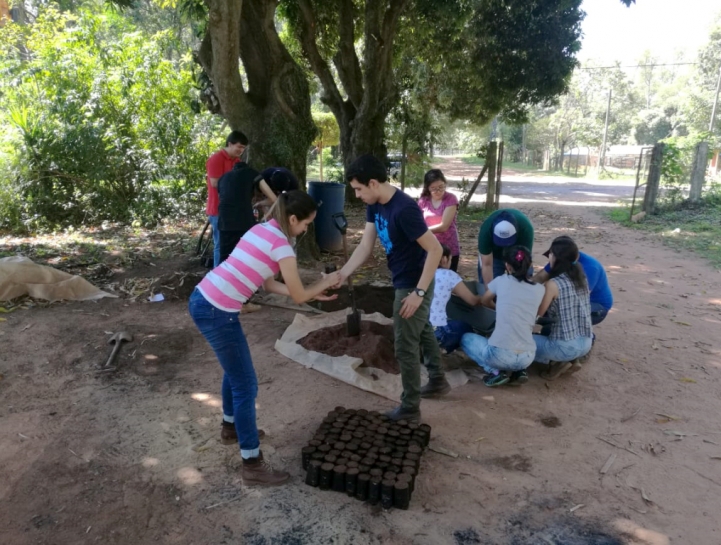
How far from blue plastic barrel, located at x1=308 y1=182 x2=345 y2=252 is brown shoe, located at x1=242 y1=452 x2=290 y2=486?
5511 mm

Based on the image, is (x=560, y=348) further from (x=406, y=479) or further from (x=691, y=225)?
(x=691, y=225)

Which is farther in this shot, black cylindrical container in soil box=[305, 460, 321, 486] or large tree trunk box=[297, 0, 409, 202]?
large tree trunk box=[297, 0, 409, 202]

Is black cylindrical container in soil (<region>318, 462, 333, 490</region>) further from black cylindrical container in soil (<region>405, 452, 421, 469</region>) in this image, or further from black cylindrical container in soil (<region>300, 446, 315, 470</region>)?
black cylindrical container in soil (<region>405, 452, 421, 469</region>)

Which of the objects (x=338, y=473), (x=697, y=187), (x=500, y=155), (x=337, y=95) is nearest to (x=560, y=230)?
(x=500, y=155)

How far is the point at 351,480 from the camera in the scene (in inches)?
105

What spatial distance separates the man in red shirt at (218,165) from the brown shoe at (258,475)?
115 inches

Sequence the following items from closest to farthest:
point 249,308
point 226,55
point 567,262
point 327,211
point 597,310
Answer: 1. point 567,262
2. point 597,310
3. point 249,308
4. point 226,55
5. point 327,211

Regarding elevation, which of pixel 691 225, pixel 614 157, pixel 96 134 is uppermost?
pixel 96 134

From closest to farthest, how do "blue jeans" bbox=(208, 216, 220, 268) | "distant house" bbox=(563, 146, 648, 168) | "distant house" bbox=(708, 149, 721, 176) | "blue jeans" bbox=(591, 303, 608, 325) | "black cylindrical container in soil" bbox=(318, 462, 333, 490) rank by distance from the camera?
"black cylindrical container in soil" bbox=(318, 462, 333, 490), "blue jeans" bbox=(591, 303, 608, 325), "blue jeans" bbox=(208, 216, 220, 268), "distant house" bbox=(708, 149, 721, 176), "distant house" bbox=(563, 146, 648, 168)

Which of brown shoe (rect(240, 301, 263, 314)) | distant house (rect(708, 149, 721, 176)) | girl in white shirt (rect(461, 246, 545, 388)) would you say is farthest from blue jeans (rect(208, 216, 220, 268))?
distant house (rect(708, 149, 721, 176))

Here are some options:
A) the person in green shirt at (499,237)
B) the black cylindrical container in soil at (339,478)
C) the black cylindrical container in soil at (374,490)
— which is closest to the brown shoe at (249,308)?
the person in green shirt at (499,237)

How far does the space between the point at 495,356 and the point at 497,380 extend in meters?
0.24

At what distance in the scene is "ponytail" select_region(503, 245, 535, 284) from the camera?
141 inches

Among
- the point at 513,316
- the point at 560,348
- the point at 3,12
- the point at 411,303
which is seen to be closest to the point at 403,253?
the point at 411,303
